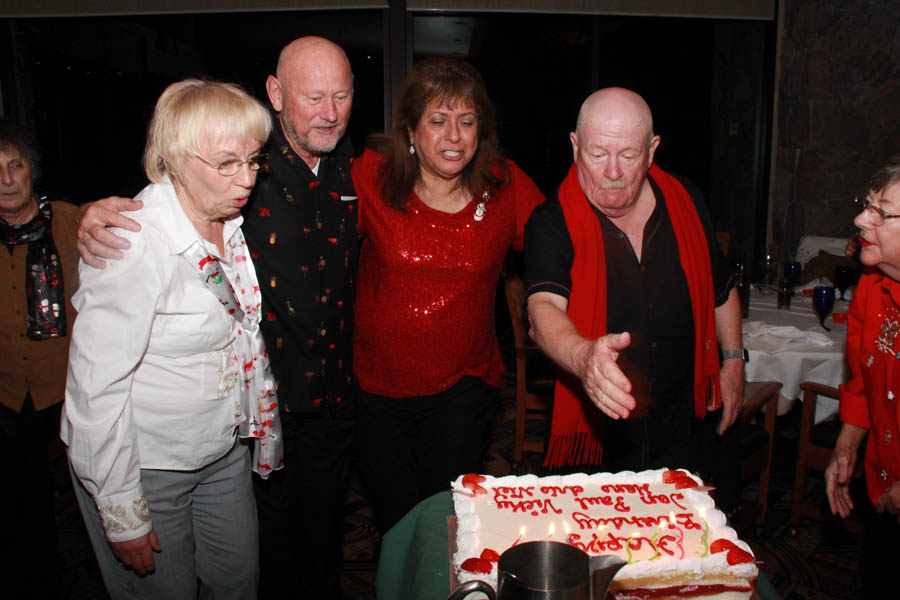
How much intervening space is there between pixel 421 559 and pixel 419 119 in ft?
4.30

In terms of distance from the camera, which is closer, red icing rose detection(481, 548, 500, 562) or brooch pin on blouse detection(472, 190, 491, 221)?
red icing rose detection(481, 548, 500, 562)

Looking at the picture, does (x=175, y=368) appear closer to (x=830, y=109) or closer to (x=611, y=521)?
(x=611, y=521)

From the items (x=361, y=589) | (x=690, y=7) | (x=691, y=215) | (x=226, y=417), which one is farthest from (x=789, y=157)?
(x=226, y=417)

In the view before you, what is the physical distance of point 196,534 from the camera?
166 centimetres

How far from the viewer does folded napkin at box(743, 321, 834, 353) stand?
9.43 ft

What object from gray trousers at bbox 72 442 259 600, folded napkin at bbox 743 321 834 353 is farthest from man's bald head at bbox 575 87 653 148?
folded napkin at bbox 743 321 834 353

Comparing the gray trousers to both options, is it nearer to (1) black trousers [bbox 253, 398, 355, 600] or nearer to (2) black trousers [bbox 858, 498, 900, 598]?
(1) black trousers [bbox 253, 398, 355, 600]

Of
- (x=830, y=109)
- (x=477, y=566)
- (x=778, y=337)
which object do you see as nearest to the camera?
(x=477, y=566)

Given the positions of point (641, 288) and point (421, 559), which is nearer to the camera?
point (421, 559)

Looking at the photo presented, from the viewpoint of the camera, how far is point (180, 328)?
4.73 feet

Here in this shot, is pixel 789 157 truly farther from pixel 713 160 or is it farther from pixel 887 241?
pixel 887 241

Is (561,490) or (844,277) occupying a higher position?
(844,277)

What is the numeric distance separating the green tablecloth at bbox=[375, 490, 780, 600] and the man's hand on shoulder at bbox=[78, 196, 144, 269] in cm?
88

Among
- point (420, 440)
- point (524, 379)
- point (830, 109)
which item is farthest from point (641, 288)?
point (830, 109)
